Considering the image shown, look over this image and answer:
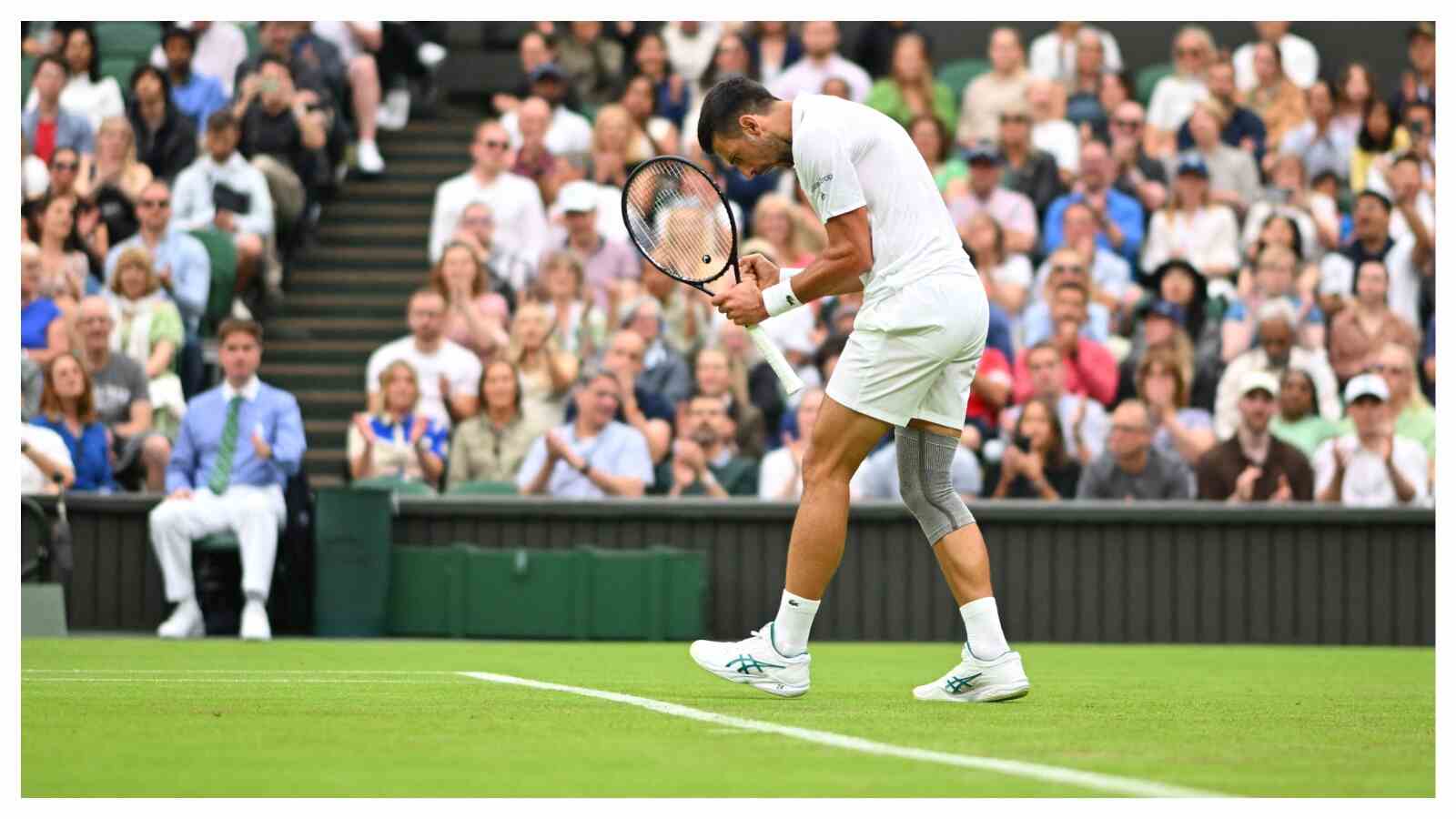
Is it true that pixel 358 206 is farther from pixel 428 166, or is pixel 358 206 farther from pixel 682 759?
pixel 682 759

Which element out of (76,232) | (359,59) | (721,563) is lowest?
(721,563)

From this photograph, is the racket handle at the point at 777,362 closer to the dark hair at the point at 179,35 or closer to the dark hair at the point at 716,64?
the dark hair at the point at 716,64

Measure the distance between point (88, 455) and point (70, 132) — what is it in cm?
456

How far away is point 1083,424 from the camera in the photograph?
14.6 m

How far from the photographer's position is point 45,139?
17.7 meters

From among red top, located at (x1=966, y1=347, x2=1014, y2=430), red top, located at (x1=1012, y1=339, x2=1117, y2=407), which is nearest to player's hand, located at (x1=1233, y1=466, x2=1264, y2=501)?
red top, located at (x1=1012, y1=339, x2=1117, y2=407)

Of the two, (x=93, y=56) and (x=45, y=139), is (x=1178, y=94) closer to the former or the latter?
(x=93, y=56)

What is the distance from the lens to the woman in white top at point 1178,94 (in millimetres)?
18266

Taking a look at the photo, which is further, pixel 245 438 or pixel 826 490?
pixel 245 438

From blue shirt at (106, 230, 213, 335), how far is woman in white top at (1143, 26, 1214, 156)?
287 inches

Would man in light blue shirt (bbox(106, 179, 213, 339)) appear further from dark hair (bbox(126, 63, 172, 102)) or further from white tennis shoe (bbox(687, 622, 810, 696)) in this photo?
white tennis shoe (bbox(687, 622, 810, 696))

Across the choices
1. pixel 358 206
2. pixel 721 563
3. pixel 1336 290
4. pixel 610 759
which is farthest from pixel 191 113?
pixel 610 759

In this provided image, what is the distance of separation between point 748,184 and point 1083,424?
12.5 ft

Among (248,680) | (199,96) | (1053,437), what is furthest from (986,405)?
(199,96)
